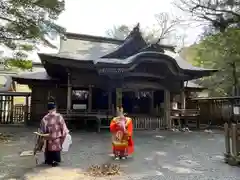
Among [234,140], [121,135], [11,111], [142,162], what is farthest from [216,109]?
[11,111]

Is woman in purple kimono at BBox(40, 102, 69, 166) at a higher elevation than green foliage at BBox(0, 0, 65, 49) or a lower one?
lower

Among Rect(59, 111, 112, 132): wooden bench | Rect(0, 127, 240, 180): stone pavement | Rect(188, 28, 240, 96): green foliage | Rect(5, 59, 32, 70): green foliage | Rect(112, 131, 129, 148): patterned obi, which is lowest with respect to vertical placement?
Rect(0, 127, 240, 180): stone pavement

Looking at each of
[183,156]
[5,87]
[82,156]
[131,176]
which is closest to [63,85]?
[5,87]

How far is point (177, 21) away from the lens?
54.5 ft

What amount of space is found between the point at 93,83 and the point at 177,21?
24.9 ft

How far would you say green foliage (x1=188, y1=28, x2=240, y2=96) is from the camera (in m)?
14.6

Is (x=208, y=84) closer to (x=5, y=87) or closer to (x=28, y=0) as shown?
(x=28, y=0)

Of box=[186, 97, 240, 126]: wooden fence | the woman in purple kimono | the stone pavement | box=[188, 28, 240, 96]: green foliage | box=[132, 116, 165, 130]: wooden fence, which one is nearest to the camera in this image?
the stone pavement

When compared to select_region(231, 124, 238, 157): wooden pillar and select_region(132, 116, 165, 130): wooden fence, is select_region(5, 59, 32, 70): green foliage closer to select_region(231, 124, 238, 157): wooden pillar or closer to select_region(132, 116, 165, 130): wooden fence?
select_region(132, 116, 165, 130): wooden fence

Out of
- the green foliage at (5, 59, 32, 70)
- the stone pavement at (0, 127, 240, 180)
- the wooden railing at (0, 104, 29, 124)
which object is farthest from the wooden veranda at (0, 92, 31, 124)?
the stone pavement at (0, 127, 240, 180)

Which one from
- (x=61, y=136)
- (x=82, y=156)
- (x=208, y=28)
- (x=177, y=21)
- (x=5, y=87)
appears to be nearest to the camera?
(x=61, y=136)

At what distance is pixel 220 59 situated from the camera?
629 inches

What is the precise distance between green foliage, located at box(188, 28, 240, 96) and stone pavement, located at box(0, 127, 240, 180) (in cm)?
774

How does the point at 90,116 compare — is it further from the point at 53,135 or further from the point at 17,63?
the point at 53,135
